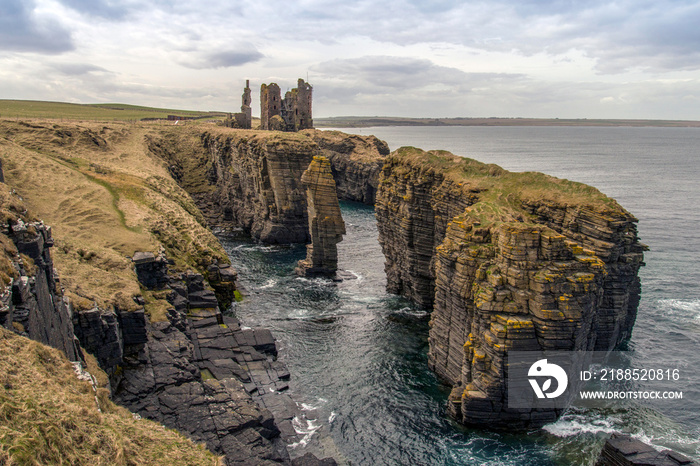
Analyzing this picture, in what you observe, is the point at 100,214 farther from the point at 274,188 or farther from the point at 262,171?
the point at 262,171

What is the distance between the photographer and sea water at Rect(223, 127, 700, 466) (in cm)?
3070

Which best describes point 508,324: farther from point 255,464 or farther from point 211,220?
point 211,220

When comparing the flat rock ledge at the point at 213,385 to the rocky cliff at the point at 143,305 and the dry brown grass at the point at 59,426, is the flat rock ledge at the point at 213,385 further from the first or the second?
the dry brown grass at the point at 59,426

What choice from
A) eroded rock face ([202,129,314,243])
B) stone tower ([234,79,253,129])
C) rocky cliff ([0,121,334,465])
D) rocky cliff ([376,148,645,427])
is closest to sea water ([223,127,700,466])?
rocky cliff ([376,148,645,427])

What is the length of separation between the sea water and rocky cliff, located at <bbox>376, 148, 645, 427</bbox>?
2.12 metres

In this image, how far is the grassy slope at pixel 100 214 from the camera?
33.0 m

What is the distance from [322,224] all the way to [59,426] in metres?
55.9

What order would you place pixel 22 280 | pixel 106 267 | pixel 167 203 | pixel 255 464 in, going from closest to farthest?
pixel 22 280 → pixel 255 464 → pixel 106 267 → pixel 167 203

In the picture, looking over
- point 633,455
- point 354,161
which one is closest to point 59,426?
point 633,455

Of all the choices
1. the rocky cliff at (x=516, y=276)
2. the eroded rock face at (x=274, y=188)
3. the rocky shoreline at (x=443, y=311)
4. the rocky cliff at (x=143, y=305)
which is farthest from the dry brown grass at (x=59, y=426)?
Answer: the eroded rock face at (x=274, y=188)

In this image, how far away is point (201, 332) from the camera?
41531 mm

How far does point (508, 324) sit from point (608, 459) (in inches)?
340

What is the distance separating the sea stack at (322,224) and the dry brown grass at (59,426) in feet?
166

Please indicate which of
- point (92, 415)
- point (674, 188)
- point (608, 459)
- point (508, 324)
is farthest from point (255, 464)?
point (674, 188)
